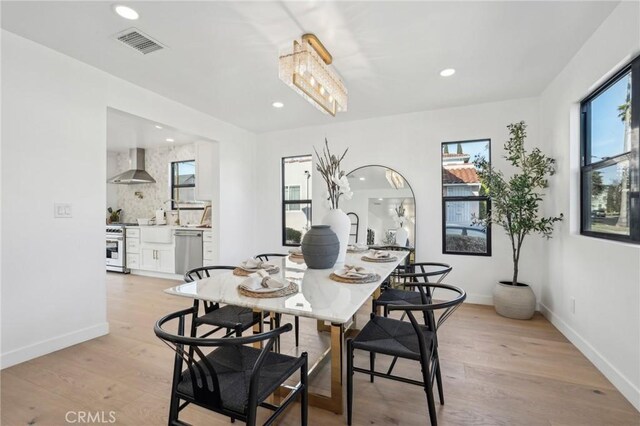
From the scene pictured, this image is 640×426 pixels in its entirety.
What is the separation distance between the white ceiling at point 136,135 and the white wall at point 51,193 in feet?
2.94

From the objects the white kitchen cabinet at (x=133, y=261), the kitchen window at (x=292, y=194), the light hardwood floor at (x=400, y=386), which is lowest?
the light hardwood floor at (x=400, y=386)

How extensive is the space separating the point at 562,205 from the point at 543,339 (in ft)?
4.20

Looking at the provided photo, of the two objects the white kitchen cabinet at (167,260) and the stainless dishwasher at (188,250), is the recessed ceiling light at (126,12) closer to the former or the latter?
the stainless dishwasher at (188,250)

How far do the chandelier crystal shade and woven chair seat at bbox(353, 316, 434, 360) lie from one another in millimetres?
1696

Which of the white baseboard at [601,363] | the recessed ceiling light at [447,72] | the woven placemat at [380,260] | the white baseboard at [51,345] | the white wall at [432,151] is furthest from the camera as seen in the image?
the white wall at [432,151]

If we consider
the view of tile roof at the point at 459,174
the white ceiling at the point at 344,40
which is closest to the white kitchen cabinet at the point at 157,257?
the white ceiling at the point at 344,40

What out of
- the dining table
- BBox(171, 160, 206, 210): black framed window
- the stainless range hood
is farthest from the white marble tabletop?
the stainless range hood

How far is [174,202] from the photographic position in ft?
20.8

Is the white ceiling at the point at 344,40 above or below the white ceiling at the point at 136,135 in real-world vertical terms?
above

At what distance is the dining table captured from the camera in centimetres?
126

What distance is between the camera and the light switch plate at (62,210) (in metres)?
2.55

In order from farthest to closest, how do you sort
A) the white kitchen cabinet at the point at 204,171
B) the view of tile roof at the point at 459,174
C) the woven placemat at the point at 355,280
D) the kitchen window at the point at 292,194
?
the kitchen window at the point at 292,194
the white kitchen cabinet at the point at 204,171
the view of tile roof at the point at 459,174
the woven placemat at the point at 355,280

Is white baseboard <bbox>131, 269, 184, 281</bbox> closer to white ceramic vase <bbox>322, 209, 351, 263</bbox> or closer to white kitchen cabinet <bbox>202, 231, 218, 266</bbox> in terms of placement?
white kitchen cabinet <bbox>202, 231, 218, 266</bbox>

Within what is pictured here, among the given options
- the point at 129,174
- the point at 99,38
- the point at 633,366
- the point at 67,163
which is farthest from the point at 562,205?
the point at 129,174
